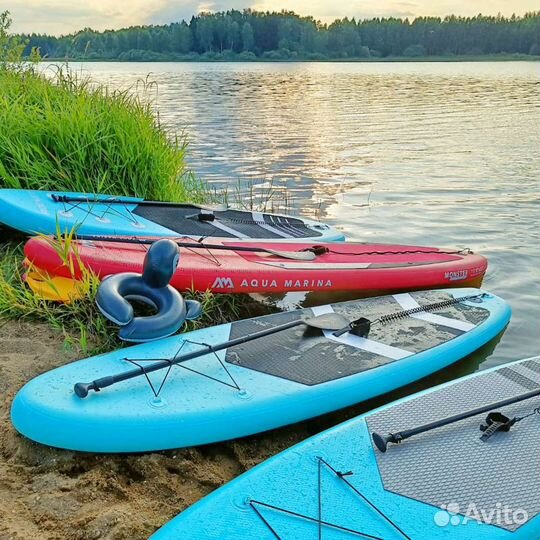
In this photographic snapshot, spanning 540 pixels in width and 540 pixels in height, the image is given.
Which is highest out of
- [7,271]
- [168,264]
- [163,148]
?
[163,148]

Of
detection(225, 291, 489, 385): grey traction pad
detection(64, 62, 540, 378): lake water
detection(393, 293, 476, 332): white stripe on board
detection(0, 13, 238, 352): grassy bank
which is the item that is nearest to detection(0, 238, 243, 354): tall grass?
detection(0, 13, 238, 352): grassy bank

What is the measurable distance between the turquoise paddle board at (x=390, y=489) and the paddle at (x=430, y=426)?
3 centimetres

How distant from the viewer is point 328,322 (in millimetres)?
3598

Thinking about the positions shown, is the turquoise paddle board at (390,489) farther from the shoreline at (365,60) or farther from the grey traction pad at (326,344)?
the shoreline at (365,60)

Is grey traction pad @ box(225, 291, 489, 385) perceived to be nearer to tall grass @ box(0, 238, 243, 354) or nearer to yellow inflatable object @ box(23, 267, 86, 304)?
tall grass @ box(0, 238, 243, 354)

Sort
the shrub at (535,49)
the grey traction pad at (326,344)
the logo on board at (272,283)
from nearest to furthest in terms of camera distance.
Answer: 1. the grey traction pad at (326,344)
2. the logo on board at (272,283)
3. the shrub at (535,49)

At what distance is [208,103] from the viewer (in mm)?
20359

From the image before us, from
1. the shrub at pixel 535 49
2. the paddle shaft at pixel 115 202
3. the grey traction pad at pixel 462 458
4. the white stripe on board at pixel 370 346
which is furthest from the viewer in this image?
the shrub at pixel 535 49

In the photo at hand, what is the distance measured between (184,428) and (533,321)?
2908mm

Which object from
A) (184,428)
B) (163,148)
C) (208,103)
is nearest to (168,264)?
(184,428)

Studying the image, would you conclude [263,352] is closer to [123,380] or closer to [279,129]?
[123,380]

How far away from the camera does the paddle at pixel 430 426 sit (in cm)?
258

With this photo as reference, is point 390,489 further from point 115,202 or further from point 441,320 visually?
point 115,202

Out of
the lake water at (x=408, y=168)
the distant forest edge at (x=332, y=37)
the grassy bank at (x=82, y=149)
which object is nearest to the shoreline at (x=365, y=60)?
the distant forest edge at (x=332, y=37)
